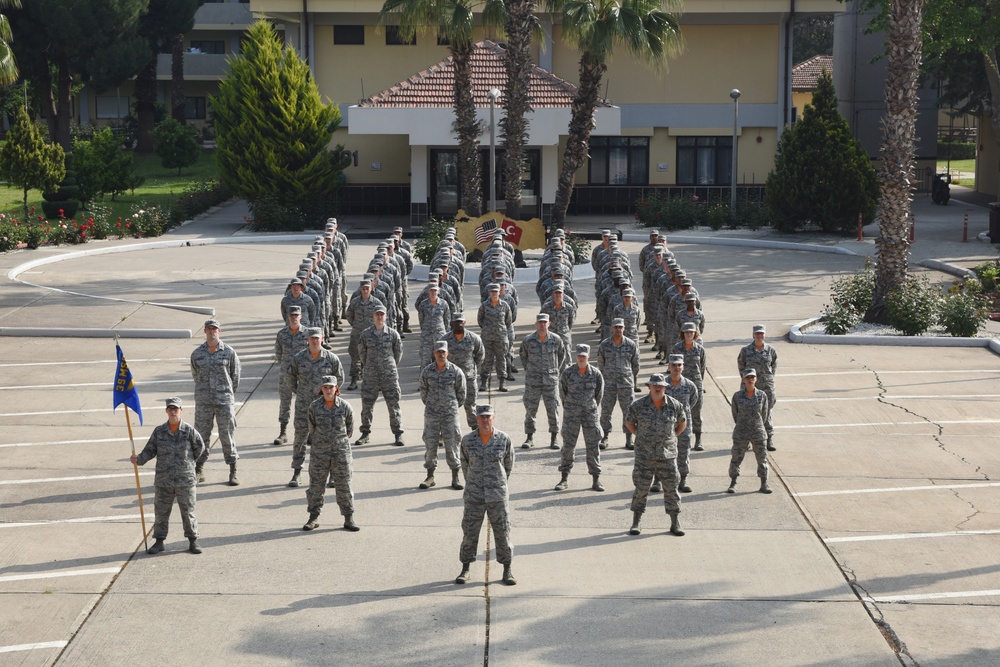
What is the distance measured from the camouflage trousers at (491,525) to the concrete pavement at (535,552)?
0.30 m

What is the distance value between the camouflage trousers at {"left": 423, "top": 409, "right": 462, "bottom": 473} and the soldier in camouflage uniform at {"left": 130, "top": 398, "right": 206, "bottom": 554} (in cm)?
279

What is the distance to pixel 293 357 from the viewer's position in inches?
580

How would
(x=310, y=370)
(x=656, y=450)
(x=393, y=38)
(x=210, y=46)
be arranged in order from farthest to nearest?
(x=210, y=46) < (x=393, y=38) < (x=310, y=370) < (x=656, y=450)

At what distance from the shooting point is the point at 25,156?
35219 millimetres

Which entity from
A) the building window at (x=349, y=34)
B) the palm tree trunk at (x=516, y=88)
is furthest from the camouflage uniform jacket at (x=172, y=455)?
the building window at (x=349, y=34)

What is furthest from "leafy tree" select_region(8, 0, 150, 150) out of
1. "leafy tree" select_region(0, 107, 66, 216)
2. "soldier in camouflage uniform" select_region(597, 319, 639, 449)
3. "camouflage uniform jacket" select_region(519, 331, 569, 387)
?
"soldier in camouflage uniform" select_region(597, 319, 639, 449)

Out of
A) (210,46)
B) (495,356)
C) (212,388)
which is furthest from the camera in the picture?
(210,46)

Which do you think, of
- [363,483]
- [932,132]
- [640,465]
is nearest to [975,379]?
[640,465]

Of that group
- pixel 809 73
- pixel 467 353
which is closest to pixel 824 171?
pixel 467 353

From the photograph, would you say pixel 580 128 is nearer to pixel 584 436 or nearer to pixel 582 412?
pixel 582 412

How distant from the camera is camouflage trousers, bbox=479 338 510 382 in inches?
714

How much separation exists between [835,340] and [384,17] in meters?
15.9

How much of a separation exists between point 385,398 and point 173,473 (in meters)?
4.18

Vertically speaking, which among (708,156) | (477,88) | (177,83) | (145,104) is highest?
(177,83)
